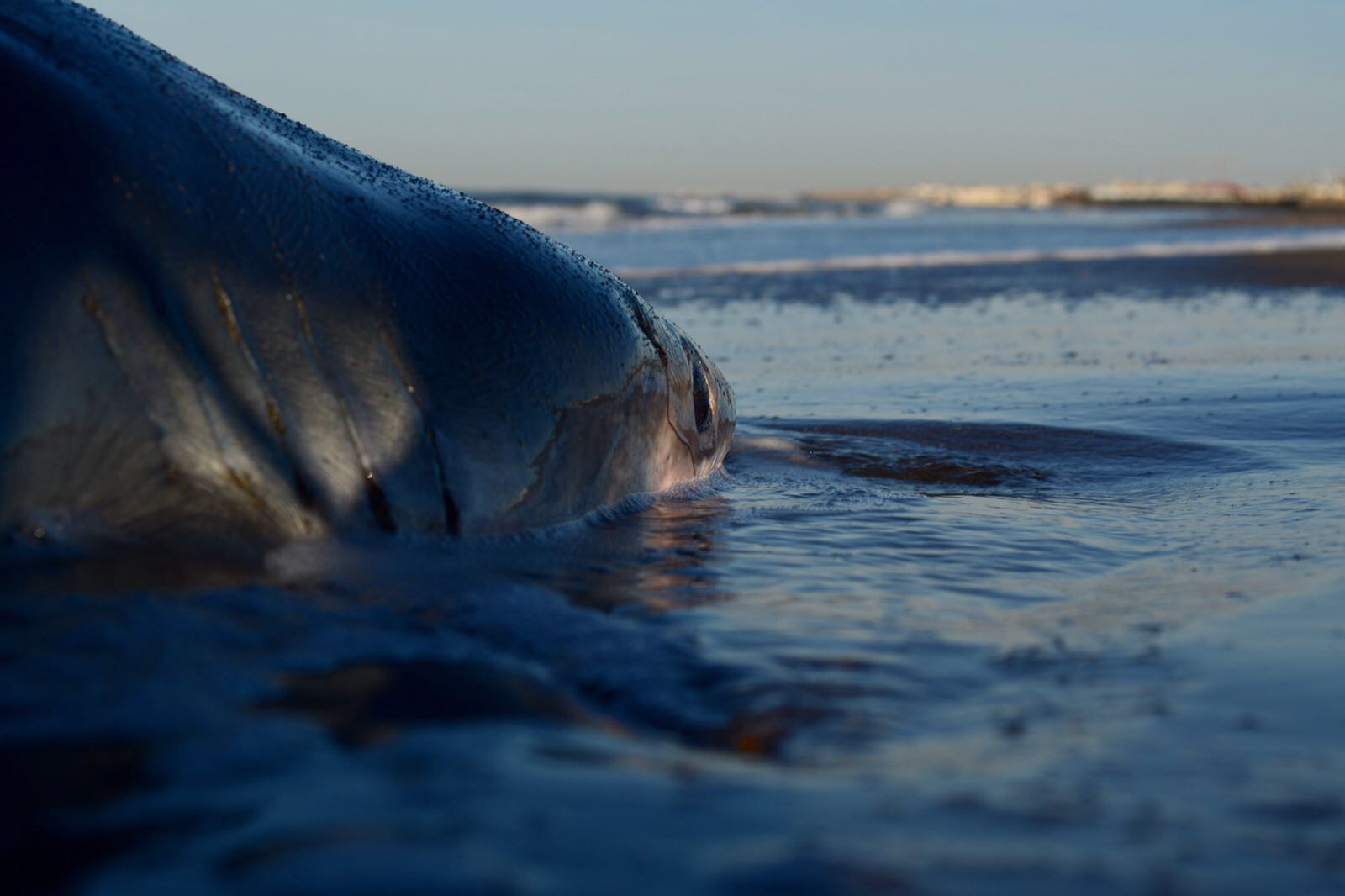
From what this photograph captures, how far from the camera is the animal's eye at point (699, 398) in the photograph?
4301 millimetres

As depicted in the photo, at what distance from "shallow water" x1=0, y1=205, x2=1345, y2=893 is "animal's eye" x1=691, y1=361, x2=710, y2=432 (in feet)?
0.67

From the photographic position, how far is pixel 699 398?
4.35 meters

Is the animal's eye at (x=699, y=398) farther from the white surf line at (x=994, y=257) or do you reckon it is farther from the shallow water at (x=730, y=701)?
the white surf line at (x=994, y=257)

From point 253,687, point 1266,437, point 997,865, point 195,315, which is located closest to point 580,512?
point 195,315

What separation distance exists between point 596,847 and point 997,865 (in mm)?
452

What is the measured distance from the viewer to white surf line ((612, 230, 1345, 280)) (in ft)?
58.0

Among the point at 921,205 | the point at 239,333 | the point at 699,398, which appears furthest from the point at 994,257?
the point at 921,205

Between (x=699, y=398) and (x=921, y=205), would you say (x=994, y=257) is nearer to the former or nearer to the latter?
(x=699, y=398)

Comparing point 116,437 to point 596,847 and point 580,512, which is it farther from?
point 596,847

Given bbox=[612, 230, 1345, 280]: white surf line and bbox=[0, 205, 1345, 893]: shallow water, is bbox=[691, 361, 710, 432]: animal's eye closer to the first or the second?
bbox=[0, 205, 1345, 893]: shallow water

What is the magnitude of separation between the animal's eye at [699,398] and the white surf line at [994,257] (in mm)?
11679

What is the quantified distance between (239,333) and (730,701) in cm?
140

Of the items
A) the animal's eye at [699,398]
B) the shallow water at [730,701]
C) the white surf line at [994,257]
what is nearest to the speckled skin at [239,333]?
the shallow water at [730,701]

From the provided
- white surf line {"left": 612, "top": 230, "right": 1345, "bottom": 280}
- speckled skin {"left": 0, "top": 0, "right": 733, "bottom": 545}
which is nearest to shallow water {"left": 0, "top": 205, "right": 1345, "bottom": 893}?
speckled skin {"left": 0, "top": 0, "right": 733, "bottom": 545}
